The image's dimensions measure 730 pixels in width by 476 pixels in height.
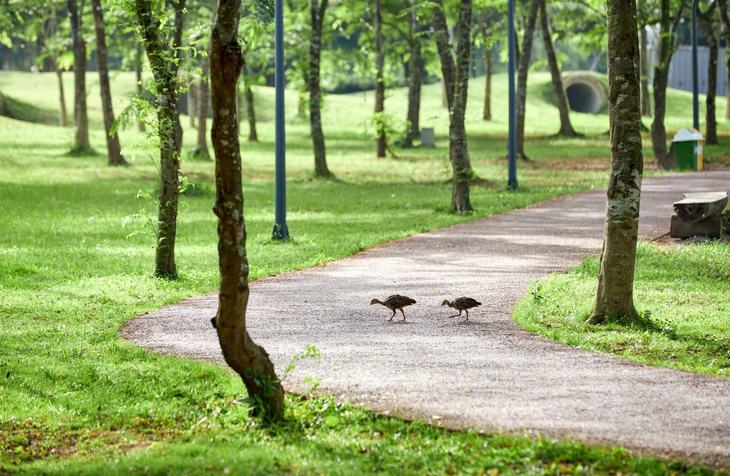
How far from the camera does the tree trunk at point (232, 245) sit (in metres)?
6.11

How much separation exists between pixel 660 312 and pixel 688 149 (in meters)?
19.3

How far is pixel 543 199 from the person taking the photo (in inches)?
855

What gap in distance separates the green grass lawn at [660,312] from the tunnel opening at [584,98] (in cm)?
4812

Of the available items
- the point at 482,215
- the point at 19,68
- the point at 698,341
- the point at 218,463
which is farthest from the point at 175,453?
the point at 19,68

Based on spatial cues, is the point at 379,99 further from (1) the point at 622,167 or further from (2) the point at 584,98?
(2) the point at 584,98

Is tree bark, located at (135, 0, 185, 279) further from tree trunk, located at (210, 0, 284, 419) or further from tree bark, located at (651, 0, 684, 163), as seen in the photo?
tree bark, located at (651, 0, 684, 163)

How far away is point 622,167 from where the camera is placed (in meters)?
8.91

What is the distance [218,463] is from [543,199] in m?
17.1

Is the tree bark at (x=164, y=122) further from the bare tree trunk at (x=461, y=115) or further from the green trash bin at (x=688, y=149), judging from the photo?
the green trash bin at (x=688, y=149)

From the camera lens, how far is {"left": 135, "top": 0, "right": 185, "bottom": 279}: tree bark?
11.5 meters

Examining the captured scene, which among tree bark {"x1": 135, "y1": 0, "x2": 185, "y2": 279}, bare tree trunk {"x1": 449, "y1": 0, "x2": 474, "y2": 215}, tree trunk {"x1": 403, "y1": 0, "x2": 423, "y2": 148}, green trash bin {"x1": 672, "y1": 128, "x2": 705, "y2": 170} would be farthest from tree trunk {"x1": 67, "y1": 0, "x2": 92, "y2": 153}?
tree bark {"x1": 135, "y1": 0, "x2": 185, "y2": 279}

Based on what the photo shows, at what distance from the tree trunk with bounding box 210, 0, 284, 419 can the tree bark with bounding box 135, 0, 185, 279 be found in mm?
5228

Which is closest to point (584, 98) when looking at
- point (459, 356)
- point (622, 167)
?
point (622, 167)

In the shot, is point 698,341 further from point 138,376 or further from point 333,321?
point 138,376
